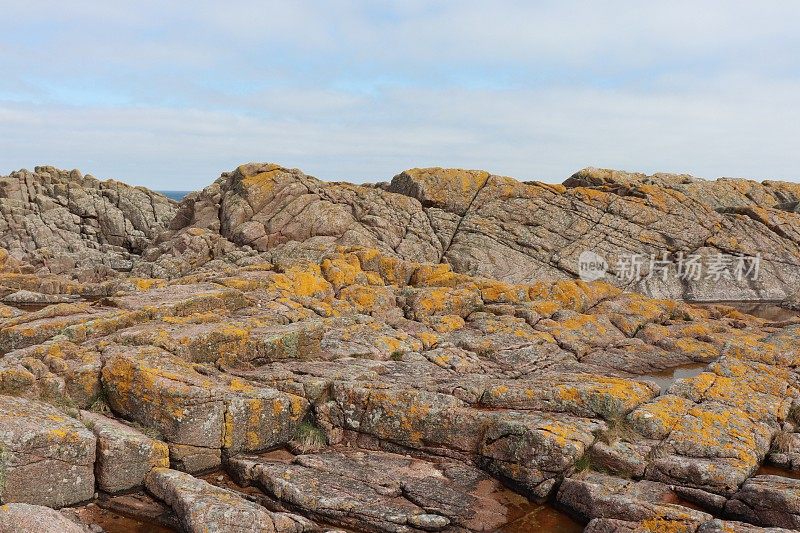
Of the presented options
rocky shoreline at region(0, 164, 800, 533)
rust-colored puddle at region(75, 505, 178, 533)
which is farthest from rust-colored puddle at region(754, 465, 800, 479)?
rust-colored puddle at region(75, 505, 178, 533)

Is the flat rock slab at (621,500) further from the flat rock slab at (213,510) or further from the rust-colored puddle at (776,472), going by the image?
the flat rock slab at (213,510)

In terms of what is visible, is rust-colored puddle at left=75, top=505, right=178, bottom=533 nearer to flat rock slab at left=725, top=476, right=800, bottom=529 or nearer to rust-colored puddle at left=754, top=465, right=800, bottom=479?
flat rock slab at left=725, top=476, right=800, bottom=529

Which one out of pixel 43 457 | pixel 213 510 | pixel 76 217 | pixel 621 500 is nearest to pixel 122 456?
pixel 43 457

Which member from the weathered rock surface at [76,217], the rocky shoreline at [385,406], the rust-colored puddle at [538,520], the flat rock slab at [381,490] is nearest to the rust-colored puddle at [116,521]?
the rocky shoreline at [385,406]

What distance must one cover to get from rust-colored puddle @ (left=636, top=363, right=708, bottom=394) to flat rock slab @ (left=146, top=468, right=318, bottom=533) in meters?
16.9

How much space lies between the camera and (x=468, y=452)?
1570 centimetres

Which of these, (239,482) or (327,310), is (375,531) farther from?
(327,310)

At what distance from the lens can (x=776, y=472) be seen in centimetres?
1559

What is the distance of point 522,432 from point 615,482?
262 cm

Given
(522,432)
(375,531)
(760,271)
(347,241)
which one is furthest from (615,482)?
(760,271)

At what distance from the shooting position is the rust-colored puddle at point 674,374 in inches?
908

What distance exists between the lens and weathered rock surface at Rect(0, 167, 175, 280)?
6556 cm

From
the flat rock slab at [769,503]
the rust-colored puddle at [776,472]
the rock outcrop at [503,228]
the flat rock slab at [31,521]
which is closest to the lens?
the flat rock slab at [31,521]

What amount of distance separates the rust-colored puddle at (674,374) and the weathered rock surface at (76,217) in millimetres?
55397
